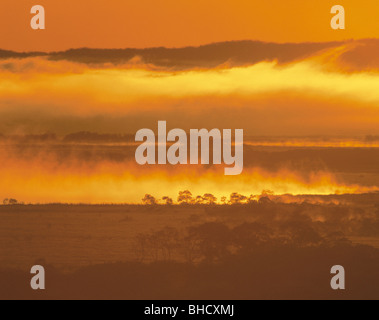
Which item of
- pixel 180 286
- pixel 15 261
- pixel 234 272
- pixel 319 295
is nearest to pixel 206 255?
pixel 234 272

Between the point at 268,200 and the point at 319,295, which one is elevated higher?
the point at 268,200

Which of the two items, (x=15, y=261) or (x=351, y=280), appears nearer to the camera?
(x=15, y=261)

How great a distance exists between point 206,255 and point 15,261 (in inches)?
356

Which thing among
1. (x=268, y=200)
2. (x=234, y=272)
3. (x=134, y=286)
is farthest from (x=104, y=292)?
(x=268, y=200)

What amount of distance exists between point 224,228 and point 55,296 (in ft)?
30.7

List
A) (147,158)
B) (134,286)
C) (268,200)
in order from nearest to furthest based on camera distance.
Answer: (147,158) → (134,286) → (268,200)

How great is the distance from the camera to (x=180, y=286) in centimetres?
3291

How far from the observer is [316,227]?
3828cm

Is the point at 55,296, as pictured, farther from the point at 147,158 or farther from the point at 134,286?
the point at 147,158

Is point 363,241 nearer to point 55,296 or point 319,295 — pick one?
point 319,295

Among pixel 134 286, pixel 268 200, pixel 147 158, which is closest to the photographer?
pixel 147 158

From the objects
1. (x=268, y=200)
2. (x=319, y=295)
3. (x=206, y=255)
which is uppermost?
(x=268, y=200)

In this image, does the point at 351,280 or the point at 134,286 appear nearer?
the point at 134,286

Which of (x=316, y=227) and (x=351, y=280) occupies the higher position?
(x=316, y=227)
